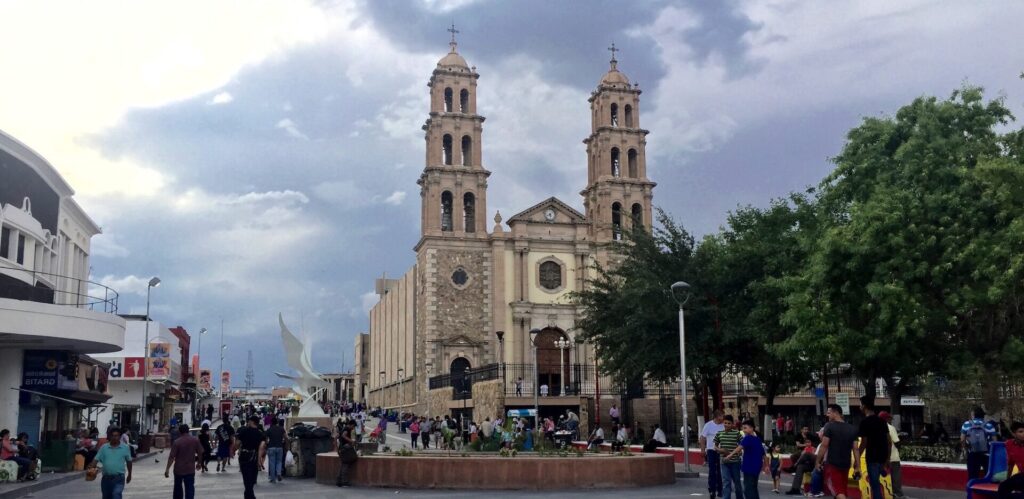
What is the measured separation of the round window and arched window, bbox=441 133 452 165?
6998 millimetres

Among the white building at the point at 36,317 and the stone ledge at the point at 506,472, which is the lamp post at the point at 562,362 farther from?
the stone ledge at the point at 506,472

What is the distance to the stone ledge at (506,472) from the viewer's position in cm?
1733

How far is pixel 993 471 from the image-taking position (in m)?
11.8

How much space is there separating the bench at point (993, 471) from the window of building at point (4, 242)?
25.3 metres

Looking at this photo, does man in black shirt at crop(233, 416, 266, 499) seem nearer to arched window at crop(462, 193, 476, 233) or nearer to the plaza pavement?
the plaza pavement

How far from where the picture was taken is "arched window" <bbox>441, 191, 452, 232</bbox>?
56656 millimetres

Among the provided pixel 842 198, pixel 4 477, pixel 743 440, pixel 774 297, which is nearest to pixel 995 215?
pixel 842 198

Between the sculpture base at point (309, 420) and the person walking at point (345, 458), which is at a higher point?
the sculpture base at point (309, 420)

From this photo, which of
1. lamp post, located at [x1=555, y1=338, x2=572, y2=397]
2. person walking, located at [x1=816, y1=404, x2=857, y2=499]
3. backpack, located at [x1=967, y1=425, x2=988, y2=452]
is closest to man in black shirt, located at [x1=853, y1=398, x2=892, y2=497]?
person walking, located at [x1=816, y1=404, x2=857, y2=499]

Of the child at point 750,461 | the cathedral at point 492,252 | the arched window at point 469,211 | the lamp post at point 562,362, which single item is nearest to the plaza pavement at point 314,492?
the child at point 750,461

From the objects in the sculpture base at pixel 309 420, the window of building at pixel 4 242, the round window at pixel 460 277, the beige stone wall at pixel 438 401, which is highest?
the round window at pixel 460 277

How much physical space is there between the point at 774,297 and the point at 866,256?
5.10m

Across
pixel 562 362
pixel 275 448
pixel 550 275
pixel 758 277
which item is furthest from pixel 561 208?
pixel 275 448

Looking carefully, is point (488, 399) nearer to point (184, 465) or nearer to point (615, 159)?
point (615, 159)
